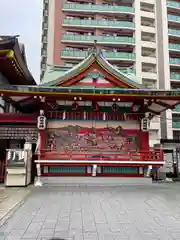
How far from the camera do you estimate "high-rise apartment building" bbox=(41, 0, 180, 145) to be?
3075 cm

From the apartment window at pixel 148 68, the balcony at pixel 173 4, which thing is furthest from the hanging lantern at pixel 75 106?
the balcony at pixel 173 4

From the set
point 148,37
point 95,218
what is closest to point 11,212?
point 95,218

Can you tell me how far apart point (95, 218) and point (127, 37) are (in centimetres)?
3110

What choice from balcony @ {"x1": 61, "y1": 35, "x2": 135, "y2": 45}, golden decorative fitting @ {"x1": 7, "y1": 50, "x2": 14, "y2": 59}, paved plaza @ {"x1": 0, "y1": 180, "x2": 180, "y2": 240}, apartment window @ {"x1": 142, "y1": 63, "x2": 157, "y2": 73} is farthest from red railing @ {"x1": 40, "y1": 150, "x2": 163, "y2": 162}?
apartment window @ {"x1": 142, "y1": 63, "x2": 157, "y2": 73}

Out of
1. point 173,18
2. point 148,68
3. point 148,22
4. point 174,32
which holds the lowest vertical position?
point 148,68

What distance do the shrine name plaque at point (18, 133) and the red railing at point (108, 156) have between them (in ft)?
4.33

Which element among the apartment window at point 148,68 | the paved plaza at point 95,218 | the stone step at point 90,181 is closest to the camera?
the paved plaza at point 95,218

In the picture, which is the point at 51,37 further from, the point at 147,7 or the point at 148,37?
the point at 147,7

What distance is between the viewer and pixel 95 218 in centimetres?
522

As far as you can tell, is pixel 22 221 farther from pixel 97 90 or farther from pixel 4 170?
pixel 97 90

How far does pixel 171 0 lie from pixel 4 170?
3840 centimetres

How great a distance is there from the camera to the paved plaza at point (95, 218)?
167 inches

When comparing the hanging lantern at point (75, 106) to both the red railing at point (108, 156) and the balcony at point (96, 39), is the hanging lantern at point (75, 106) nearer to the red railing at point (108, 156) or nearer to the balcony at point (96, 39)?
the red railing at point (108, 156)

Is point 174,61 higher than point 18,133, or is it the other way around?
point 174,61
